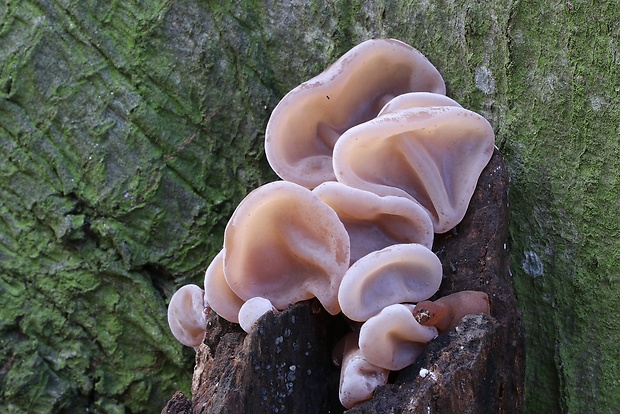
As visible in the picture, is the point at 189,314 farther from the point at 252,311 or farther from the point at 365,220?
the point at 365,220

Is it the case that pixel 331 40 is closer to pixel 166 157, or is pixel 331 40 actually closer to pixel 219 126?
pixel 219 126

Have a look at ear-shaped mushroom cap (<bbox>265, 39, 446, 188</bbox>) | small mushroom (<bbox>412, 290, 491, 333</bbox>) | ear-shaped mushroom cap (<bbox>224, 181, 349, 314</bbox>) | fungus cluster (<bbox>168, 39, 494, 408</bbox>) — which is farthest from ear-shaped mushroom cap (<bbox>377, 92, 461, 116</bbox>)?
small mushroom (<bbox>412, 290, 491, 333</bbox>)

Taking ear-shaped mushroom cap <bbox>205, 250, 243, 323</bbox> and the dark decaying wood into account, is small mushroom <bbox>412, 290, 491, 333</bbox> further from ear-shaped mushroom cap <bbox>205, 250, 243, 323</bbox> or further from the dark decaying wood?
ear-shaped mushroom cap <bbox>205, 250, 243, 323</bbox>

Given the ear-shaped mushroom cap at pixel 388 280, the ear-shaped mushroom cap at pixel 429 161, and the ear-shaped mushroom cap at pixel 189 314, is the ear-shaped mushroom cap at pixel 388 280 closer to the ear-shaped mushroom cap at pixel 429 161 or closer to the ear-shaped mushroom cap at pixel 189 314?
the ear-shaped mushroom cap at pixel 429 161

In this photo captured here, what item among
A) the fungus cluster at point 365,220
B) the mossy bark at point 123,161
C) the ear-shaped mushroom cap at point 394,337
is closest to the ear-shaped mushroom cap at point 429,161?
the fungus cluster at point 365,220

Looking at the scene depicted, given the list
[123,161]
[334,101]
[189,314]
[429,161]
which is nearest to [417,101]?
[429,161]
